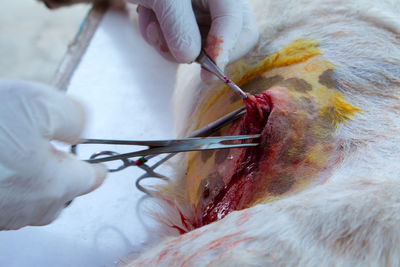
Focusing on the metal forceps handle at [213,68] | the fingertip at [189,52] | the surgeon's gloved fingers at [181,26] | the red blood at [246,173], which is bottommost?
the red blood at [246,173]

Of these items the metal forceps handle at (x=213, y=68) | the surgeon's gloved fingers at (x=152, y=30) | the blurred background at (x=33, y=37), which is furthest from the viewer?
the blurred background at (x=33, y=37)

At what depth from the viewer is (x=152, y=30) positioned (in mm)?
938

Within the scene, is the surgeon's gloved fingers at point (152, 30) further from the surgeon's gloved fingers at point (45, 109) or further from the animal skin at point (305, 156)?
the surgeon's gloved fingers at point (45, 109)

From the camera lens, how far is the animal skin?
18.8 inches

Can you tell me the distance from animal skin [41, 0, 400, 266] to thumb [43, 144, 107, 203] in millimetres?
175

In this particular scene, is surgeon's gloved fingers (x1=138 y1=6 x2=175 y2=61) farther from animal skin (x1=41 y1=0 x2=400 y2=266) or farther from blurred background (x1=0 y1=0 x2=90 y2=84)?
blurred background (x1=0 y1=0 x2=90 y2=84)

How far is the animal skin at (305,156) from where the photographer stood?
48 cm

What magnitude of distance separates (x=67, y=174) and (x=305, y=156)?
0.43m

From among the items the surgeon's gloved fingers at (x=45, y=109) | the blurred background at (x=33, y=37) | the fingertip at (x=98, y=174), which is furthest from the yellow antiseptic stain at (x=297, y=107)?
the blurred background at (x=33, y=37)

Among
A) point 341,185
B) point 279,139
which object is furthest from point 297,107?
point 341,185

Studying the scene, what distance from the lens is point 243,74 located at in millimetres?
866

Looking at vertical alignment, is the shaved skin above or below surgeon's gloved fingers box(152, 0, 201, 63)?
below

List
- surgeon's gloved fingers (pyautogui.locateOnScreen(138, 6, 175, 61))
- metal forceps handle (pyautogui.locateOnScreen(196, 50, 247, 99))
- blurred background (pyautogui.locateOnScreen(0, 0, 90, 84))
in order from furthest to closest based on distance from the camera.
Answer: blurred background (pyautogui.locateOnScreen(0, 0, 90, 84))
surgeon's gloved fingers (pyautogui.locateOnScreen(138, 6, 175, 61))
metal forceps handle (pyautogui.locateOnScreen(196, 50, 247, 99))

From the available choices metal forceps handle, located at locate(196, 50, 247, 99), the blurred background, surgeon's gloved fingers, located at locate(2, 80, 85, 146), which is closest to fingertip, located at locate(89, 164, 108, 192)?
surgeon's gloved fingers, located at locate(2, 80, 85, 146)
